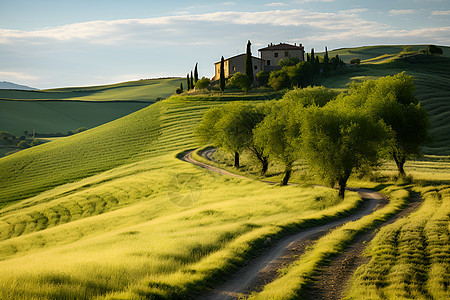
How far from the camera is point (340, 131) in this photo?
136 ft

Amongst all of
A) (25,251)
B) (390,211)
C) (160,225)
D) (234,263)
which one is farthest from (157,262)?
(25,251)

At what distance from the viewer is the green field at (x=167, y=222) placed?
51.6 feet

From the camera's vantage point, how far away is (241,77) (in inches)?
4911

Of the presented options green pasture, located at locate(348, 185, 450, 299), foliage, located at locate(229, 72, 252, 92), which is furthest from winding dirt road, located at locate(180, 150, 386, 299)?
foliage, located at locate(229, 72, 252, 92)

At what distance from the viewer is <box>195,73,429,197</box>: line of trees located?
41219 millimetres

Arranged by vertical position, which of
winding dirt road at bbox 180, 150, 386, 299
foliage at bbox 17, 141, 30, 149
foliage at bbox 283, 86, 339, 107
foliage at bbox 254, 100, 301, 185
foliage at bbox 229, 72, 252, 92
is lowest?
foliage at bbox 17, 141, 30, 149

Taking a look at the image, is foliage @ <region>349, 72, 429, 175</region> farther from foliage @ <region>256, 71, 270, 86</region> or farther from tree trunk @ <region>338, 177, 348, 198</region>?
foliage @ <region>256, 71, 270, 86</region>

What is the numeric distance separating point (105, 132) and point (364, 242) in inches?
4232

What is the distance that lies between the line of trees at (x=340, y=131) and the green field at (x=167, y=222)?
3.81m

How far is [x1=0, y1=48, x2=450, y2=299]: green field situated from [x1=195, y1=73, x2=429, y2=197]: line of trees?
3.81 m

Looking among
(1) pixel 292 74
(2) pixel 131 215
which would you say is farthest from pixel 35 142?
(2) pixel 131 215

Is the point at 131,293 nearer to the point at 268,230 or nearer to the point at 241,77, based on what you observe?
the point at 268,230

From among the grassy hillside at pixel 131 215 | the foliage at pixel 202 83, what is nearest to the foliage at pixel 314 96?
the grassy hillside at pixel 131 215

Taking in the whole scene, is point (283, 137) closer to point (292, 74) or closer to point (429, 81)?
point (292, 74)
